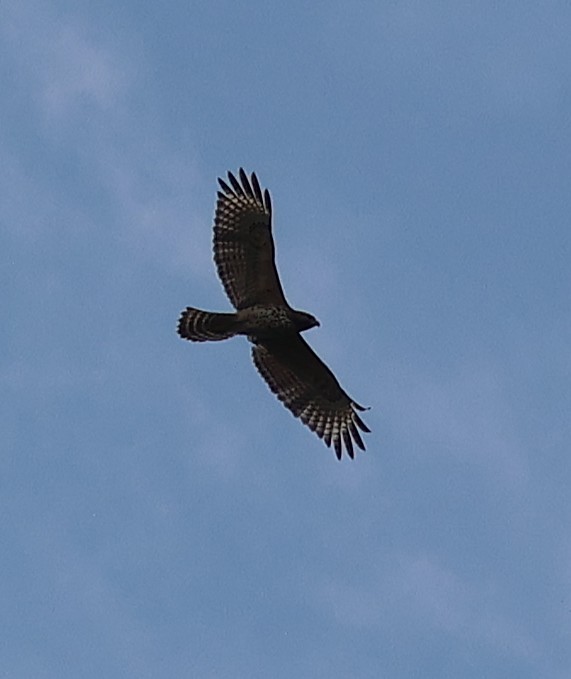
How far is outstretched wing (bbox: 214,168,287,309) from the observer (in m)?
27.1

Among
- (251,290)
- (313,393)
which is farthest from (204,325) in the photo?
(313,393)

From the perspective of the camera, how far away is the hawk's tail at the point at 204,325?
26.3 metres

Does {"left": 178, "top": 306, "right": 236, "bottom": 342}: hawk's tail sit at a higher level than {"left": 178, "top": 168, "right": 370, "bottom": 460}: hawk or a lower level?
lower

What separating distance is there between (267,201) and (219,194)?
0.76m

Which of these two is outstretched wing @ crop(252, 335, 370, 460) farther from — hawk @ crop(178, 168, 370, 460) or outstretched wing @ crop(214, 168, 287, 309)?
outstretched wing @ crop(214, 168, 287, 309)

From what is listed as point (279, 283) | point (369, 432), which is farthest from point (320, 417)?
point (279, 283)

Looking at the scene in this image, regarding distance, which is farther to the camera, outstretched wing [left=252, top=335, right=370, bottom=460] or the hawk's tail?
outstretched wing [left=252, top=335, right=370, bottom=460]

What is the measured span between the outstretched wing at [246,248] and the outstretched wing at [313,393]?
1088mm

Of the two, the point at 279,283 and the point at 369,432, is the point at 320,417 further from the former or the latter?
the point at 279,283

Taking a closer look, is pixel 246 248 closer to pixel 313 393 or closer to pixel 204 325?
pixel 204 325

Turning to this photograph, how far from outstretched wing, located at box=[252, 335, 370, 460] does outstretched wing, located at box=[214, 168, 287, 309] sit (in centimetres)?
109

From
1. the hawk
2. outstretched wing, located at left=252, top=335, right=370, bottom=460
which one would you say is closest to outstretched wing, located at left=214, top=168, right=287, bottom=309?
the hawk

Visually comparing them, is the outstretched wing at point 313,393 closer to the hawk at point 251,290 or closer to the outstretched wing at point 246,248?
the hawk at point 251,290

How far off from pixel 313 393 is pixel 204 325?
109 inches
